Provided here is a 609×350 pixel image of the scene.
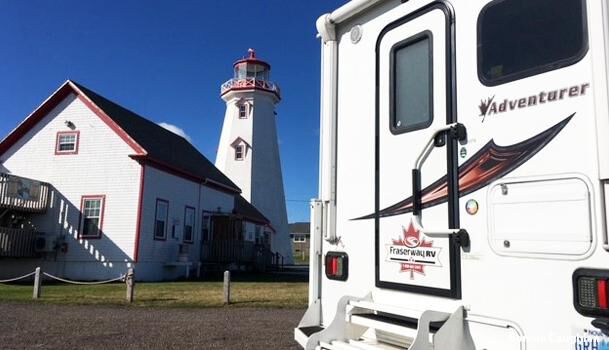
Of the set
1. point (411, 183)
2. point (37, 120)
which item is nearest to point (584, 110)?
point (411, 183)

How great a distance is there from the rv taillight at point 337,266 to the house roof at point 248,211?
961 inches

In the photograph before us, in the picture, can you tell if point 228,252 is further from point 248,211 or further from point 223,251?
point 248,211

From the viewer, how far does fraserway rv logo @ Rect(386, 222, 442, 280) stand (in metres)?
3.54

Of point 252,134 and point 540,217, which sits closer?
point 540,217

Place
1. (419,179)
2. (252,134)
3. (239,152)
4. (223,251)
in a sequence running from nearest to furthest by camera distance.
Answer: (419,179) → (223,251) → (252,134) → (239,152)

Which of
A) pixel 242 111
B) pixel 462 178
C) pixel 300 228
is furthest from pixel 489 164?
A: pixel 300 228

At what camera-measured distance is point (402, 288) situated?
3746mm

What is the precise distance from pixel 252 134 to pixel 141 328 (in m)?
25.8

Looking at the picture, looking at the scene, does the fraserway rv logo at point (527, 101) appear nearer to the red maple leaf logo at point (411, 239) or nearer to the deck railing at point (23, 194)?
the red maple leaf logo at point (411, 239)

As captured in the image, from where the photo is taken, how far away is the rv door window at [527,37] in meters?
2.96

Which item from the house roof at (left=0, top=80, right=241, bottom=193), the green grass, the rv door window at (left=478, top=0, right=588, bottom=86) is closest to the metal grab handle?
the rv door window at (left=478, top=0, right=588, bottom=86)

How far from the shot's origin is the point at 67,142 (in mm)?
22359

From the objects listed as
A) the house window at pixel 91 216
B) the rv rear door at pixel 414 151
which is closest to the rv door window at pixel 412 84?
the rv rear door at pixel 414 151

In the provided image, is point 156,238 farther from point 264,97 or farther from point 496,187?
point 496,187
